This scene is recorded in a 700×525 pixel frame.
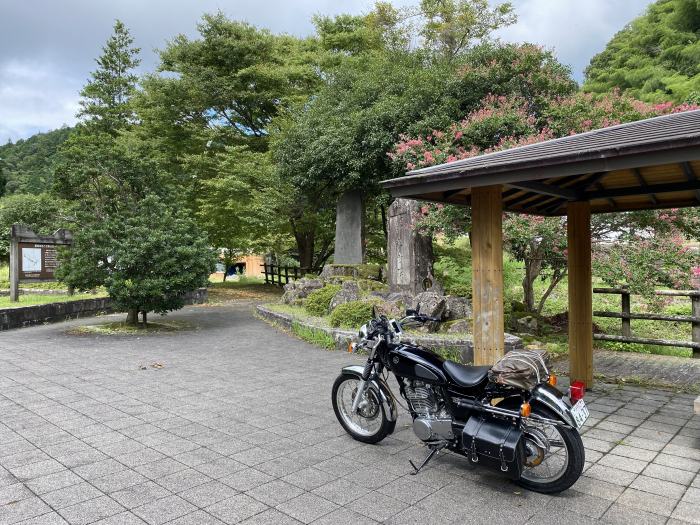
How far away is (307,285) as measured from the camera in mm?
12383

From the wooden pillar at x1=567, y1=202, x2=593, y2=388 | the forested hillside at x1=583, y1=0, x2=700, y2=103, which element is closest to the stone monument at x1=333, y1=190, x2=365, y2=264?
the wooden pillar at x1=567, y1=202, x2=593, y2=388

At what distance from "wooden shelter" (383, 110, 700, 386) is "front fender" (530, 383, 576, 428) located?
112cm

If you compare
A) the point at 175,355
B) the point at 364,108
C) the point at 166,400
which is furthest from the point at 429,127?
the point at 166,400

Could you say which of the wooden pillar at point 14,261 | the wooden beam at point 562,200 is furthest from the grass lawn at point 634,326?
the wooden pillar at point 14,261

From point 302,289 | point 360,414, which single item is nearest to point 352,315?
point 302,289

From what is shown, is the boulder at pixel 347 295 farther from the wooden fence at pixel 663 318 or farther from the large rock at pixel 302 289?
the wooden fence at pixel 663 318

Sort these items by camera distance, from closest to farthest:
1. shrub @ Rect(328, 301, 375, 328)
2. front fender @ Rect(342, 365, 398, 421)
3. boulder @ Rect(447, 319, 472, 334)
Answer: front fender @ Rect(342, 365, 398, 421)
boulder @ Rect(447, 319, 472, 334)
shrub @ Rect(328, 301, 375, 328)

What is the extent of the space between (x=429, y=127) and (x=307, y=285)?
4738mm

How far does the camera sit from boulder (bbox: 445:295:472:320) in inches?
329

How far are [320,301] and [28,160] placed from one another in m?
40.1

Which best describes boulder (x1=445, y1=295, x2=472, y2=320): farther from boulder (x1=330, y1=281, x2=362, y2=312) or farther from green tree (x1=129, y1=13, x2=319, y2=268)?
green tree (x1=129, y1=13, x2=319, y2=268)

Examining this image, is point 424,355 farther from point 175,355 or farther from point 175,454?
point 175,355

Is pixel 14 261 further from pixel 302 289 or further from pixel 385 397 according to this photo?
pixel 385 397

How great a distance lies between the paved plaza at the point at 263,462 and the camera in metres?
2.92
